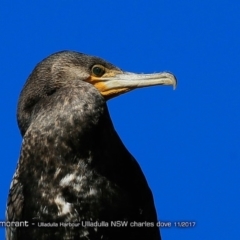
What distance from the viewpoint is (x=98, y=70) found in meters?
8.51

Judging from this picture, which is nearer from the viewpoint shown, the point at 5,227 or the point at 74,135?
the point at 74,135

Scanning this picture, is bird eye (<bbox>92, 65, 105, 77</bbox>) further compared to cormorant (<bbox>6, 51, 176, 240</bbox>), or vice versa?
bird eye (<bbox>92, 65, 105, 77</bbox>)

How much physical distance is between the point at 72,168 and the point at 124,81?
4.55 ft

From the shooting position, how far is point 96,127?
791 cm

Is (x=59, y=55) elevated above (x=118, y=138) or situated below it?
above

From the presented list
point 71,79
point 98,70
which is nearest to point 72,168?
point 71,79

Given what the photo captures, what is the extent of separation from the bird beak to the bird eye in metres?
0.04

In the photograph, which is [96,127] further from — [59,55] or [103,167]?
[59,55]

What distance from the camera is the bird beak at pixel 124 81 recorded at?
8328mm

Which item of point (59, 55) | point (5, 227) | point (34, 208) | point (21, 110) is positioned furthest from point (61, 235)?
point (59, 55)

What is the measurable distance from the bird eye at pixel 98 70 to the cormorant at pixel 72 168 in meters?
0.09

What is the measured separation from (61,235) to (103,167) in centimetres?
80

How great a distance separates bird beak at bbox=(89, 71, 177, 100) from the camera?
833 cm

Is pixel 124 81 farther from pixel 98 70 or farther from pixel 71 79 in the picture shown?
pixel 71 79
